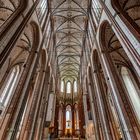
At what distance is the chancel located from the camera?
7.30 metres

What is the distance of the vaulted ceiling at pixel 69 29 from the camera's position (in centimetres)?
1595

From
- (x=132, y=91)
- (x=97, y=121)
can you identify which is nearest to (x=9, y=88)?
(x=97, y=121)

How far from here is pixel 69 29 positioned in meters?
18.9

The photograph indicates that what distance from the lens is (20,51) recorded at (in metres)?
14.0

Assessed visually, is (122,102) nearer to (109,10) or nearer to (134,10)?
(109,10)

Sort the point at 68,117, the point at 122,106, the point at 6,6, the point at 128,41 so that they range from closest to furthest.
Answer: the point at 128,41
the point at 122,106
the point at 6,6
the point at 68,117

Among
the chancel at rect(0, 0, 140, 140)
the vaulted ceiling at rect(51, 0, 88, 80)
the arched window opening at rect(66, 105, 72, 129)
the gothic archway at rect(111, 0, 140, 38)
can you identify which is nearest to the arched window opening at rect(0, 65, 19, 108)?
the chancel at rect(0, 0, 140, 140)

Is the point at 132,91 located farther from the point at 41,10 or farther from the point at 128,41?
the point at 41,10

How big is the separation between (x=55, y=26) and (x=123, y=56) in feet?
29.6

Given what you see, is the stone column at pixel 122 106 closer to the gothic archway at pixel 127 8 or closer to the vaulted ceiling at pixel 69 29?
the gothic archway at pixel 127 8

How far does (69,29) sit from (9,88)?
10346 millimetres

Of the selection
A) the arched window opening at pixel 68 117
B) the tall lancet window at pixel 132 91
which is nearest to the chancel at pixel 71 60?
the tall lancet window at pixel 132 91

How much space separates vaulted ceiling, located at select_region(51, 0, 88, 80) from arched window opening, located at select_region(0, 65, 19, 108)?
23.0 feet

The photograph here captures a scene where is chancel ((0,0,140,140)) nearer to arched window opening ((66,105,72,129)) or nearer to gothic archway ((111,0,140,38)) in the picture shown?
gothic archway ((111,0,140,38))
